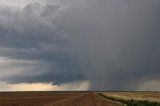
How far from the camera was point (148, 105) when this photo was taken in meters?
48.6
